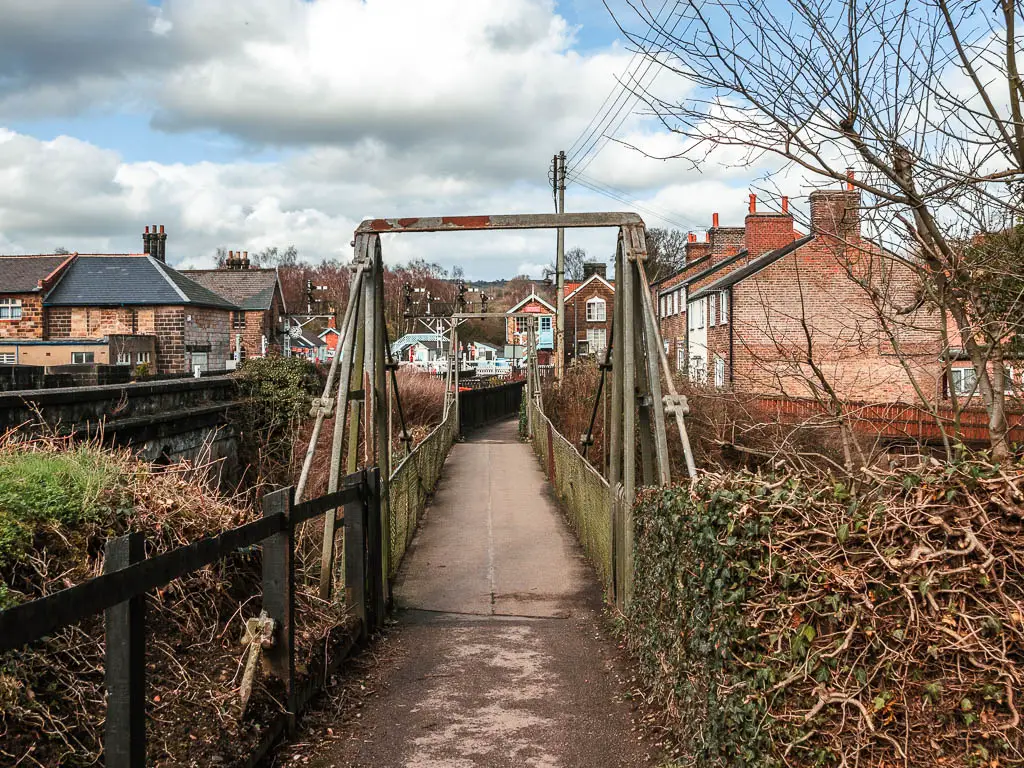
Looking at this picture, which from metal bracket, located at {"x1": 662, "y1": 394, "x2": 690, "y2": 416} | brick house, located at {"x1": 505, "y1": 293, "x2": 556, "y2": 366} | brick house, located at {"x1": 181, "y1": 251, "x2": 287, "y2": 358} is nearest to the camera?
metal bracket, located at {"x1": 662, "y1": 394, "x2": 690, "y2": 416}

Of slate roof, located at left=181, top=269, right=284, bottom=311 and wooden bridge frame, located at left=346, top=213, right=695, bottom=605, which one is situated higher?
slate roof, located at left=181, top=269, right=284, bottom=311

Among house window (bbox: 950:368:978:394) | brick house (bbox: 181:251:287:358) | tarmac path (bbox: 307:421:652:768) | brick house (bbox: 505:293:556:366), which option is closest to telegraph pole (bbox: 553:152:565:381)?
house window (bbox: 950:368:978:394)

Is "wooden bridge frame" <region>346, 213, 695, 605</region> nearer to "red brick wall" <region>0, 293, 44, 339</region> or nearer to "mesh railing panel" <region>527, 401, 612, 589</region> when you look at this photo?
"mesh railing panel" <region>527, 401, 612, 589</region>

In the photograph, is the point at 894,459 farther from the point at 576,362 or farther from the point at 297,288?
the point at 297,288

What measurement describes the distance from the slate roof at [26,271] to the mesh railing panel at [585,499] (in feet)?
111

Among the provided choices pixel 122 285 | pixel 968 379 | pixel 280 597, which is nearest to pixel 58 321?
pixel 122 285

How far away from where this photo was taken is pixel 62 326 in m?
43.1

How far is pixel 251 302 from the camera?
53.7 m

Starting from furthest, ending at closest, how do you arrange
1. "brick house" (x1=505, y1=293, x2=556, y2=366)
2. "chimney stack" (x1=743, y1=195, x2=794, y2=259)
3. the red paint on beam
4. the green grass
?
"brick house" (x1=505, y1=293, x2=556, y2=366), "chimney stack" (x1=743, y1=195, x2=794, y2=259), the red paint on beam, the green grass

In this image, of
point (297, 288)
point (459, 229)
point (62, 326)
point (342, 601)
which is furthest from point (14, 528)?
point (297, 288)

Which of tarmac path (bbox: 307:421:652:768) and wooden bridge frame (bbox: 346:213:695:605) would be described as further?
wooden bridge frame (bbox: 346:213:695:605)

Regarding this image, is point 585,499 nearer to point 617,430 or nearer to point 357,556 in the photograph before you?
point 617,430

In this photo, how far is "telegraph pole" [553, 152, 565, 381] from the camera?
30.0 m

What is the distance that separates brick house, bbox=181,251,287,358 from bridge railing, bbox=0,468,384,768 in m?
46.8
